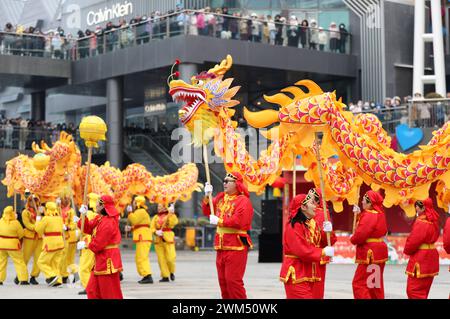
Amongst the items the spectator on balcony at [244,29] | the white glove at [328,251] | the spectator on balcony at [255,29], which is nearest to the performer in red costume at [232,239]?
the white glove at [328,251]

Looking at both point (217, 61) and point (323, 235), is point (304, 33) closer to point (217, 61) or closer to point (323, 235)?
point (217, 61)

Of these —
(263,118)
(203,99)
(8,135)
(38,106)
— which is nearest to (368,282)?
(263,118)

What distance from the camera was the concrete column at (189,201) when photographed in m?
32.3

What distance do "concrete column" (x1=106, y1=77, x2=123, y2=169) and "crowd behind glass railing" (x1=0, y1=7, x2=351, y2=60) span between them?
1.55 metres

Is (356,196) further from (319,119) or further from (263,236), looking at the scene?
(263,236)

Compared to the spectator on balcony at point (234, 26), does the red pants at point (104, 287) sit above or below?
below

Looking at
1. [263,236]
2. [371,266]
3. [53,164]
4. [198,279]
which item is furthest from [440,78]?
[371,266]

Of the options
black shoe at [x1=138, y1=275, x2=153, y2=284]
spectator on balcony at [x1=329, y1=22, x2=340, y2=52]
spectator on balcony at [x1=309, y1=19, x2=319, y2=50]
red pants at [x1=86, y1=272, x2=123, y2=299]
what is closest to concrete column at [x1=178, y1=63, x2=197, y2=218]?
spectator on balcony at [x1=309, y1=19, x2=319, y2=50]

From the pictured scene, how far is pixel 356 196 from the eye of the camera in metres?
15.9

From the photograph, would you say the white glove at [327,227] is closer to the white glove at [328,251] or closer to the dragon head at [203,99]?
the white glove at [328,251]

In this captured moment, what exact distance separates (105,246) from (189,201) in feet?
69.5

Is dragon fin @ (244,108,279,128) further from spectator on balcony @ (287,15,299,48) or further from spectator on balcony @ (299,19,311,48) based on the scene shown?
spectator on balcony @ (299,19,311,48)

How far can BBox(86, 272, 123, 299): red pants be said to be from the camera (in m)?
11.7
